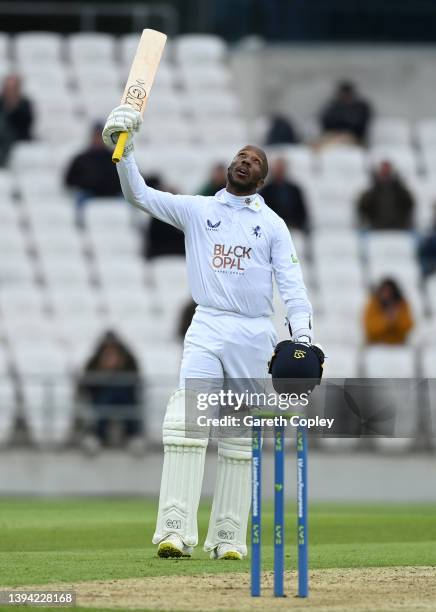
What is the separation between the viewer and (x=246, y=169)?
9.20 metres

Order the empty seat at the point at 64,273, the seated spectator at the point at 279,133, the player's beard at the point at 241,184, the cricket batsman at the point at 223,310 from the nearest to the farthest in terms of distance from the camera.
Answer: the cricket batsman at the point at 223,310 → the player's beard at the point at 241,184 → the empty seat at the point at 64,273 → the seated spectator at the point at 279,133

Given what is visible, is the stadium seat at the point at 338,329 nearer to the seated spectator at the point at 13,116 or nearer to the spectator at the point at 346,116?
the spectator at the point at 346,116

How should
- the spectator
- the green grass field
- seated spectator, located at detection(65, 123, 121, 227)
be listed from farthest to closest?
the spectator < seated spectator, located at detection(65, 123, 121, 227) < the green grass field

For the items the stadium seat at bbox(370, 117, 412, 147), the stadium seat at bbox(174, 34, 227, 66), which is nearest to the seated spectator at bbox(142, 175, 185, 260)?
the stadium seat at bbox(174, 34, 227, 66)

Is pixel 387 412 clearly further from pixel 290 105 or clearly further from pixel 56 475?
pixel 290 105

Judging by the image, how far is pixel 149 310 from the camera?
18.9 meters

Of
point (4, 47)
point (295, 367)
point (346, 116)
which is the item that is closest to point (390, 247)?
point (346, 116)

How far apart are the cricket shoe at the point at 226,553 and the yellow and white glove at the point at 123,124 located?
7.10ft

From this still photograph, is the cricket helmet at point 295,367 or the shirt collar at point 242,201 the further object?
the shirt collar at point 242,201

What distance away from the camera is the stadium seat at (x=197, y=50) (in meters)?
22.9

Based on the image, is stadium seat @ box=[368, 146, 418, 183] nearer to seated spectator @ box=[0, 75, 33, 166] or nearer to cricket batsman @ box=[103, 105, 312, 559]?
seated spectator @ box=[0, 75, 33, 166]

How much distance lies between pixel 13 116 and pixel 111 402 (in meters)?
5.22

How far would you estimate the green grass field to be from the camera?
880 centimetres

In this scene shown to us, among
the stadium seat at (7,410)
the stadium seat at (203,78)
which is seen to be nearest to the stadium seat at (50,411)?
the stadium seat at (7,410)
